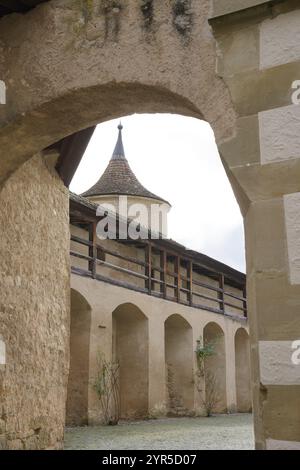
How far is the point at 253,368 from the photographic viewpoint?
2.96 metres

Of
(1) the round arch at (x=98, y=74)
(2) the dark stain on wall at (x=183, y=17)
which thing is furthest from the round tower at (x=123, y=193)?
(2) the dark stain on wall at (x=183, y=17)

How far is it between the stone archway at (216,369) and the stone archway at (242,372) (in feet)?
5.30

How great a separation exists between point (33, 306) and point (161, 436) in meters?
5.29

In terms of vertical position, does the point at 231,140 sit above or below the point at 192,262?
below

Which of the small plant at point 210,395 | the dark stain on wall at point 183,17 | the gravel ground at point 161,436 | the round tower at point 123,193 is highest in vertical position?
the round tower at point 123,193

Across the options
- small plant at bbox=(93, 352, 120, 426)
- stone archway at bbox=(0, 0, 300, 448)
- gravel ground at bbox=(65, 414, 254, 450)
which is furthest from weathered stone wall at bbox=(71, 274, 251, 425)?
stone archway at bbox=(0, 0, 300, 448)

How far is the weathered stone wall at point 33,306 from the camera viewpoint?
15.5 feet

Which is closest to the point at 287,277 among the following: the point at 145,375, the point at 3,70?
the point at 3,70

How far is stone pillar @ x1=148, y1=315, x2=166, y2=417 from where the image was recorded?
13.2 m

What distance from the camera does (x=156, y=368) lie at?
13461 mm

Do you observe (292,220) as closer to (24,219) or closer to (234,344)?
(24,219)

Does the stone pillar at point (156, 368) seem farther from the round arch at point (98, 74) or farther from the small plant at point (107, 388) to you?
the round arch at point (98, 74)

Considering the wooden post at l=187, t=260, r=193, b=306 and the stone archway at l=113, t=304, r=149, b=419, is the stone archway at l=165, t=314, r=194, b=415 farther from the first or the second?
the stone archway at l=113, t=304, r=149, b=419
